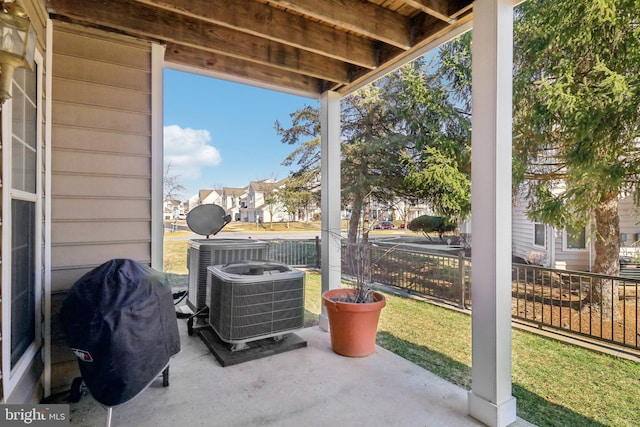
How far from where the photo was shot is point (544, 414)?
6.65 ft

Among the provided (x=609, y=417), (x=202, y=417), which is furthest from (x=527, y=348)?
(x=202, y=417)

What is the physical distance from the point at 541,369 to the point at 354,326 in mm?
1675

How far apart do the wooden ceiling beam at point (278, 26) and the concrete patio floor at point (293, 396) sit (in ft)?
8.13

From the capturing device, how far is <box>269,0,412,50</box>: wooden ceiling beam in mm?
2062

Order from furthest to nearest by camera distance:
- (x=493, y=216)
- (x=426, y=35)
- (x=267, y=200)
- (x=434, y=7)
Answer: (x=267, y=200)
(x=426, y=35)
(x=434, y=7)
(x=493, y=216)

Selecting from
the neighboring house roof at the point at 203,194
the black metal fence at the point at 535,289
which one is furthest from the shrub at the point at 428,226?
the neighboring house roof at the point at 203,194

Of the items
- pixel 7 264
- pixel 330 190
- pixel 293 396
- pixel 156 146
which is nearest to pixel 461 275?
pixel 330 190

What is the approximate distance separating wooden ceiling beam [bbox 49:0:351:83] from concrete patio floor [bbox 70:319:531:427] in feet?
8.24

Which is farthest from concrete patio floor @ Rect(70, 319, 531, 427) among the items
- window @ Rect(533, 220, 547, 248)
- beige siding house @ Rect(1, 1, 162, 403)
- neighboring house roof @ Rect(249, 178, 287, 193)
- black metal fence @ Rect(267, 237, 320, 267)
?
window @ Rect(533, 220, 547, 248)

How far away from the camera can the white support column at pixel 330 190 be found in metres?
3.34

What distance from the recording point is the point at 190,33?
246cm

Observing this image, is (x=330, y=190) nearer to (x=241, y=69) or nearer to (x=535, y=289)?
(x=241, y=69)

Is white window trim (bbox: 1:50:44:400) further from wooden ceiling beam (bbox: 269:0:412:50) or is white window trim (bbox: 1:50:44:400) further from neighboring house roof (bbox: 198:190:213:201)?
neighboring house roof (bbox: 198:190:213:201)

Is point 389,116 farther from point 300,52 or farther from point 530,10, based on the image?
point 300,52
